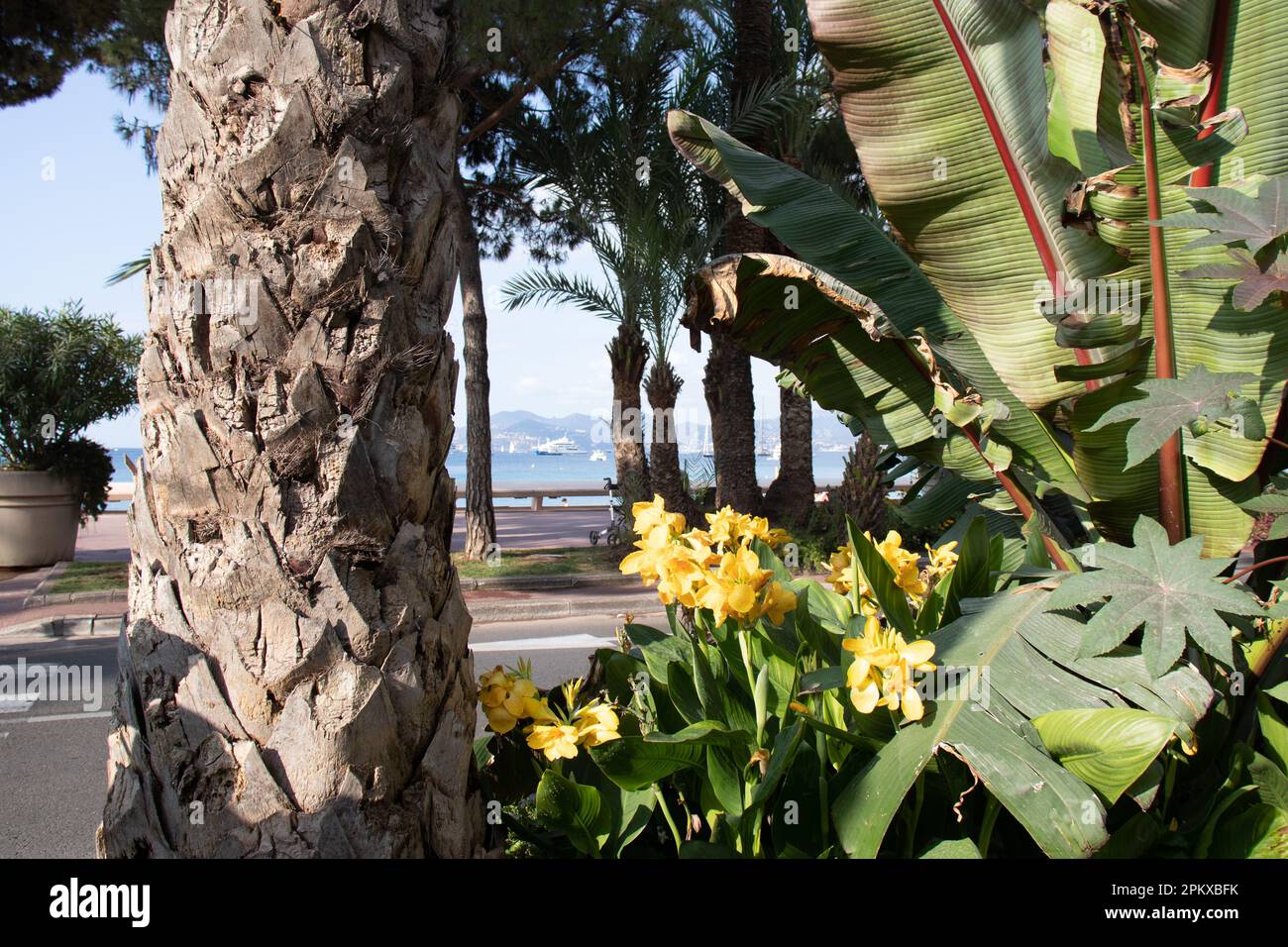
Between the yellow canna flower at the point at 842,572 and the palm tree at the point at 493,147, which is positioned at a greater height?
the palm tree at the point at 493,147

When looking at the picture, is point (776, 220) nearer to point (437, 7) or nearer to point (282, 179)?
point (437, 7)

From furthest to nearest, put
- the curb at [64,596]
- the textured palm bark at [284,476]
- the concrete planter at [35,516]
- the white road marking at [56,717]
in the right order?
the concrete planter at [35,516], the curb at [64,596], the white road marking at [56,717], the textured palm bark at [284,476]

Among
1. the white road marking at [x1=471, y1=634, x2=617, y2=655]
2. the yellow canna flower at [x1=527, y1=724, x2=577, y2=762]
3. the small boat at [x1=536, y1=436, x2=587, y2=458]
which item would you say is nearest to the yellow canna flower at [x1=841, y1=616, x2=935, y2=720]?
the yellow canna flower at [x1=527, y1=724, x2=577, y2=762]

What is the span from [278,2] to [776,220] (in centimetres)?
205

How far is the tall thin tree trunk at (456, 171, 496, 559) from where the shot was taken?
13.4m

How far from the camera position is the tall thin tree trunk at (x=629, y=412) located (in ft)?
43.4

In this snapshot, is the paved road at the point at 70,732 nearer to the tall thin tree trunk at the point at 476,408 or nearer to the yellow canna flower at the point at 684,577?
the yellow canna flower at the point at 684,577

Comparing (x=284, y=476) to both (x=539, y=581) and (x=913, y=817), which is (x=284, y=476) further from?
(x=539, y=581)

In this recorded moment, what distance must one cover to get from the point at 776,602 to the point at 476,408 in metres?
11.8

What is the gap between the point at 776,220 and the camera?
3.45 m

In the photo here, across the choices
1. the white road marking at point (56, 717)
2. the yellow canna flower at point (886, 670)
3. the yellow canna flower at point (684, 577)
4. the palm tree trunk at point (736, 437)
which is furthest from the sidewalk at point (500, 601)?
the yellow canna flower at point (886, 670)

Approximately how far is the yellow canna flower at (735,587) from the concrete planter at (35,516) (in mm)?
12808

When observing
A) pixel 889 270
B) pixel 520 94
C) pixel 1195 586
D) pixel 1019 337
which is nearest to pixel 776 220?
pixel 889 270

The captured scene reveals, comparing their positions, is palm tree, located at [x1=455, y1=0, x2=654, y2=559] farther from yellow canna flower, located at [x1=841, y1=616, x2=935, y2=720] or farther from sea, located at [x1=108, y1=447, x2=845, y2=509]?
yellow canna flower, located at [x1=841, y1=616, x2=935, y2=720]
